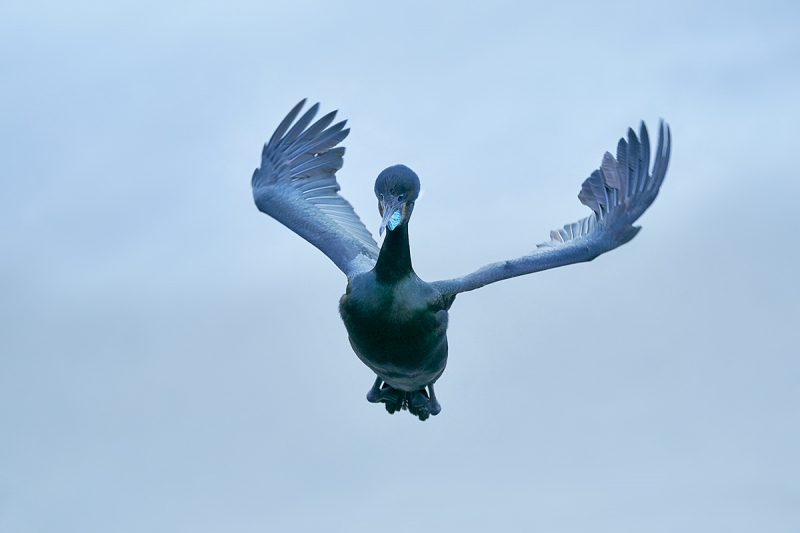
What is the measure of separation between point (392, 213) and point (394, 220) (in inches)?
3.0

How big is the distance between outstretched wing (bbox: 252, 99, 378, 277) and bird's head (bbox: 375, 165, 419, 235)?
2722mm

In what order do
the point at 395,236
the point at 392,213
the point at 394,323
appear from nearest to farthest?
the point at 392,213, the point at 395,236, the point at 394,323

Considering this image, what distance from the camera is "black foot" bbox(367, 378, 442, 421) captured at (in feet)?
39.7

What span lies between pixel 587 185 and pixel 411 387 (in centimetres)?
286

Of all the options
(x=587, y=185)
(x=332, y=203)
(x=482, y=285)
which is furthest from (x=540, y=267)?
(x=332, y=203)

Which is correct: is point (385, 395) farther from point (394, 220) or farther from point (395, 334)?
point (394, 220)

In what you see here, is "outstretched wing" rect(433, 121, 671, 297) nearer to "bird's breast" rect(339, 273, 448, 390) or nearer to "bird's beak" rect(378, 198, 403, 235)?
"bird's breast" rect(339, 273, 448, 390)

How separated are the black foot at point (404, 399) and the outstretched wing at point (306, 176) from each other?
1.53 meters

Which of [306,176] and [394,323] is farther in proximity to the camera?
[306,176]

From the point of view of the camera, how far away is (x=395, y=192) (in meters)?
9.90

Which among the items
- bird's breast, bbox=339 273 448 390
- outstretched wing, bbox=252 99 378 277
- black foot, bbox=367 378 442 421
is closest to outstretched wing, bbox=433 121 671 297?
bird's breast, bbox=339 273 448 390

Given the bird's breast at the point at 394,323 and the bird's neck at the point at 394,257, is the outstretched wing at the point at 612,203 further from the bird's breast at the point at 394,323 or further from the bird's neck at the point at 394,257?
the bird's neck at the point at 394,257

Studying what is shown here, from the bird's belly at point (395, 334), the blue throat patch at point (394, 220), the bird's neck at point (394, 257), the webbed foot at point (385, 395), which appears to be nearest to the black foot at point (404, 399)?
the webbed foot at point (385, 395)

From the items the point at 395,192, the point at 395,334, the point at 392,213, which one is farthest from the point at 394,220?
the point at 395,334
